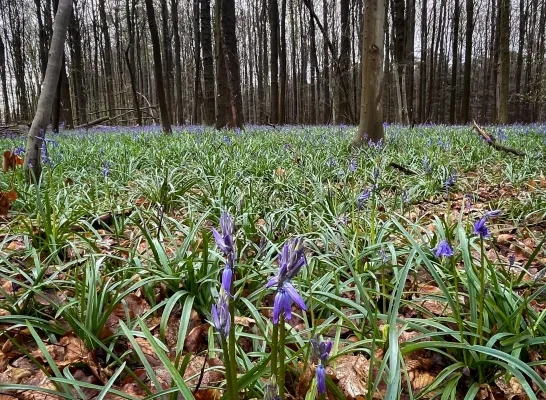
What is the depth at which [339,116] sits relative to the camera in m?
17.8

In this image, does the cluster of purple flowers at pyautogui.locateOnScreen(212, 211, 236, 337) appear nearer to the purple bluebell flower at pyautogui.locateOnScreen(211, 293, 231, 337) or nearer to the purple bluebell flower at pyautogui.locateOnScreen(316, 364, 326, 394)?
the purple bluebell flower at pyautogui.locateOnScreen(211, 293, 231, 337)

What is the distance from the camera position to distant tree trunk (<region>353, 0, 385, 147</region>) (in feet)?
19.4

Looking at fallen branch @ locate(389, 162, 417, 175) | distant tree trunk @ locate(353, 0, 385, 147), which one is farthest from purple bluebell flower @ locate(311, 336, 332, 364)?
distant tree trunk @ locate(353, 0, 385, 147)

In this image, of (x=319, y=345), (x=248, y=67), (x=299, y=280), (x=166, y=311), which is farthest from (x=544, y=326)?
(x=248, y=67)

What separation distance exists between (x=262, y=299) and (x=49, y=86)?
2962 mm

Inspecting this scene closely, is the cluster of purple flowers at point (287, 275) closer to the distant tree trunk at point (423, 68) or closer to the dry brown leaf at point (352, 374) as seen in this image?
the dry brown leaf at point (352, 374)

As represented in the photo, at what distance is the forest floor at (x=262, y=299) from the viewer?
1270 millimetres

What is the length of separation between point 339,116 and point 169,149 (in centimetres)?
1310

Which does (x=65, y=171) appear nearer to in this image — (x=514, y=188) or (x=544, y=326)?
(x=544, y=326)

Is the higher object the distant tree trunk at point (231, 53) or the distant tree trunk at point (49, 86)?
the distant tree trunk at point (231, 53)

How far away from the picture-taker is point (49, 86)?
3.47m

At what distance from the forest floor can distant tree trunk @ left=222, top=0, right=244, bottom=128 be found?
862cm

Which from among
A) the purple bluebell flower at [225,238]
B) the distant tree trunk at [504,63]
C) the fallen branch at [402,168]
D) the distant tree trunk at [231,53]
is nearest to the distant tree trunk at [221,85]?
the distant tree trunk at [231,53]

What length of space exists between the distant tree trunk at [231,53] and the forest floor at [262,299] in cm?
862
